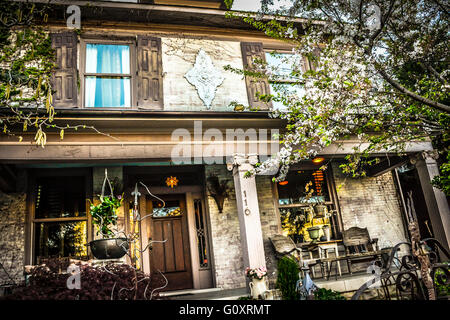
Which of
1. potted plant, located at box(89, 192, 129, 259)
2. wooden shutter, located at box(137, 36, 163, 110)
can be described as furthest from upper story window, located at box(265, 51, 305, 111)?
potted plant, located at box(89, 192, 129, 259)

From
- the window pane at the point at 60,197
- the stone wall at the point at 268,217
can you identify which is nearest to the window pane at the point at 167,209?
the window pane at the point at 60,197

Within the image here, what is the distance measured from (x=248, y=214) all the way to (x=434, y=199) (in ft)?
13.7

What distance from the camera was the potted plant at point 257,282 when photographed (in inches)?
232

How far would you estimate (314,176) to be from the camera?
29.3 ft

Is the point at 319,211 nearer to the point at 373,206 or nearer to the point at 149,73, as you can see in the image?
the point at 373,206

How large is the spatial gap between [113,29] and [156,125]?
120 inches

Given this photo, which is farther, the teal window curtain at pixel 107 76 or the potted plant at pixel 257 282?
the teal window curtain at pixel 107 76

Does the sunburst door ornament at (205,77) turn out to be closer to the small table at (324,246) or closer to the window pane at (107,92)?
the window pane at (107,92)

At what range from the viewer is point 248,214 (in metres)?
6.36

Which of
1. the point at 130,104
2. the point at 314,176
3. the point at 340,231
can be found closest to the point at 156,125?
the point at 130,104

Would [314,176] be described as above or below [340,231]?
above

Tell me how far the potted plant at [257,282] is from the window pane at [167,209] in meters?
2.63

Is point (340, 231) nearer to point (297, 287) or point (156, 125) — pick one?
point (297, 287)

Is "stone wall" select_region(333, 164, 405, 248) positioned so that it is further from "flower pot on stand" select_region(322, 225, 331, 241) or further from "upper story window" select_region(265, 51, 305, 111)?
"upper story window" select_region(265, 51, 305, 111)
